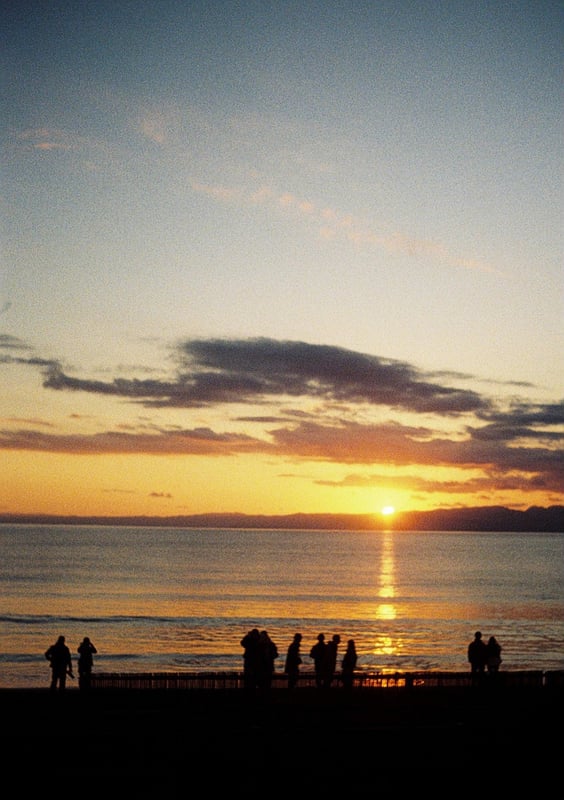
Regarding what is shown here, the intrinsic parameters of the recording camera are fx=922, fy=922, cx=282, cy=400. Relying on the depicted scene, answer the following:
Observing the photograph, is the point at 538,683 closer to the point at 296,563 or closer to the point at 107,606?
the point at 107,606

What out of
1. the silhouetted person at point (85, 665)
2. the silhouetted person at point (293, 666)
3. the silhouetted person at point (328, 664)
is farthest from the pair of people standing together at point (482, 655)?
the silhouetted person at point (85, 665)

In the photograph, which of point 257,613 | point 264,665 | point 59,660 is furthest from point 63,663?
point 257,613

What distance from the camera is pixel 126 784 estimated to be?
17375 millimetres

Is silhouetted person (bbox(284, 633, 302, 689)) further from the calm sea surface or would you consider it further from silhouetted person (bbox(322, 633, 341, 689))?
the calm sea surface

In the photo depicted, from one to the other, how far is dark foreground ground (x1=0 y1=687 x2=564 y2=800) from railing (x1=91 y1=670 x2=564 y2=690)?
0.90m

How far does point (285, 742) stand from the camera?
2050 centimetres

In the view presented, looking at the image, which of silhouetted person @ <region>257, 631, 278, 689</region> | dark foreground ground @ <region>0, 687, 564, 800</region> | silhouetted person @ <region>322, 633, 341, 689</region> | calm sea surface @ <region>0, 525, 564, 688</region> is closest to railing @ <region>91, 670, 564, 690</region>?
silhouetted person @ <region>322, 633, 341, 689</region>

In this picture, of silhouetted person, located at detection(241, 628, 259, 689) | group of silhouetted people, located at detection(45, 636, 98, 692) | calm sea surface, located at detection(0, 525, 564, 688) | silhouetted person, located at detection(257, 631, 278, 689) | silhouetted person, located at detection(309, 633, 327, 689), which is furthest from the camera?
calm sea surface, located at detection(0, 525, 564, 688)

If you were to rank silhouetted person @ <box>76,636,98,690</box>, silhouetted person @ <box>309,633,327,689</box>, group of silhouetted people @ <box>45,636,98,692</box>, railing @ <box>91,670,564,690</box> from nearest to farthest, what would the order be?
group of silhouetted people @ <box>45,636,98,692</box> < silhouetted person @ <box>309,633,327,689</box> < silhouetted person @ <box>76,636,98,690</box> < railing @ <box>91,670,564,690</box>

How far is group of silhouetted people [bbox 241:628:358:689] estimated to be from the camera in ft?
82.4

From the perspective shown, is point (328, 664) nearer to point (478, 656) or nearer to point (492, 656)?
point (478, 656)

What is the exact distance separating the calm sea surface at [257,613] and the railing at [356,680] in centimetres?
2320

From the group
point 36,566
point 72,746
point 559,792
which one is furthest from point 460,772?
point 36,566

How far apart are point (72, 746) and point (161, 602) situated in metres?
82.5
